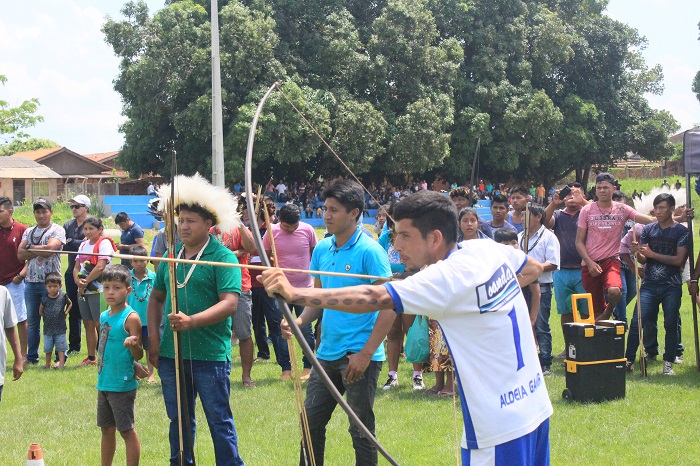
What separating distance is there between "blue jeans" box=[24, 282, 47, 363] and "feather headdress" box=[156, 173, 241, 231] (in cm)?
573

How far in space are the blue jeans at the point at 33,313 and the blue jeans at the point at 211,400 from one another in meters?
5.74

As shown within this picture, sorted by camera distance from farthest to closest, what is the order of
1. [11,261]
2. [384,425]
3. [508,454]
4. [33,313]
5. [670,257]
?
[33,313] → [11,261] → [670,257] → [384,425] → [508,454]

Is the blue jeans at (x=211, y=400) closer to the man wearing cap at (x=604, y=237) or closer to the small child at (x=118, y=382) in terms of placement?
the small child at (x=118, y=382)

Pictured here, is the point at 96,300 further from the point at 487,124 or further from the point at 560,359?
the point at 487,124

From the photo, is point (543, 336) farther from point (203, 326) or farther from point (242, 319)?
point (203, 326)

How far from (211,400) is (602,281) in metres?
5.71

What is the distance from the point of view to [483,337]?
9.88 feet

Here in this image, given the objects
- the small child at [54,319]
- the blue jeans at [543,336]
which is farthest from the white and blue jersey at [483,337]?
the small child at [54,319]

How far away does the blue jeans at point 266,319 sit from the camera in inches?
365

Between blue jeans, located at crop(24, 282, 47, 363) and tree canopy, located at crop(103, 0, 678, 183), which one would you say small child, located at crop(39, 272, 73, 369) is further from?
tree canopy, located at crop(103, 0, 678, 183)

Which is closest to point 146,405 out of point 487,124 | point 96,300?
point 96,300

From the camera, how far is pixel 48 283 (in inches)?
391

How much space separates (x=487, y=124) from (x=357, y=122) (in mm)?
8256

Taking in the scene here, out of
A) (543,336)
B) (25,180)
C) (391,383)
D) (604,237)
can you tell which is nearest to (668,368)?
(543,336)
